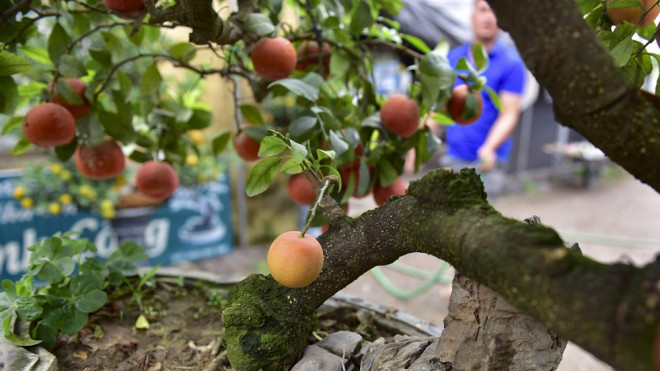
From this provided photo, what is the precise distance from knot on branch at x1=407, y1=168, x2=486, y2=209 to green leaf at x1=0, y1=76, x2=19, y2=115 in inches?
24.9

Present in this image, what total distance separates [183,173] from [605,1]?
6.96 feet

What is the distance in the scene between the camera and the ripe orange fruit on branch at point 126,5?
0.72 meters

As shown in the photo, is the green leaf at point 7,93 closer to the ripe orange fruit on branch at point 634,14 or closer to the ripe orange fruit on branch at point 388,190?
the ripe orange fruit on branch at point 388,190

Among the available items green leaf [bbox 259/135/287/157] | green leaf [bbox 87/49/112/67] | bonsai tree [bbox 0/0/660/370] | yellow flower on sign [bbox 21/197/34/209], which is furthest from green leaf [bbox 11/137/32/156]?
yellow flower on sign [bbox 21/197/34/209]

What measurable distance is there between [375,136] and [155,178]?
1.42 feet

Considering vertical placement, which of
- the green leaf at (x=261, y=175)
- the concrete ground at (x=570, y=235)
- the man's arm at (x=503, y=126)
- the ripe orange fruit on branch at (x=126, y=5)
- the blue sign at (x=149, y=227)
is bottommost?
the concrete ground at (x=570, y=235)

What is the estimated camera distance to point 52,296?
0.76 meters

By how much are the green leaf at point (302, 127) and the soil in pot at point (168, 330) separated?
0.33 m

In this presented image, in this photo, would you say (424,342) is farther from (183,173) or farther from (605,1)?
(183,173)

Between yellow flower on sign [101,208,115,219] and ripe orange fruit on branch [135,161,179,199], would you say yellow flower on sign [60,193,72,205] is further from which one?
ripe orange fruit on branch [135,161,179,199]

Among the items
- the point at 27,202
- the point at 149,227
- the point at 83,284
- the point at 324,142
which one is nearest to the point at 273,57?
the point at 324,142

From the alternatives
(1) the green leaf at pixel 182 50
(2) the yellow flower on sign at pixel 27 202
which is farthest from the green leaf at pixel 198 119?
(2) the yellow flower on sign at pixel 27 202

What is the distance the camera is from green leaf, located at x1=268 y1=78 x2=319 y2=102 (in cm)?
68

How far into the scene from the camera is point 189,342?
810 mm
